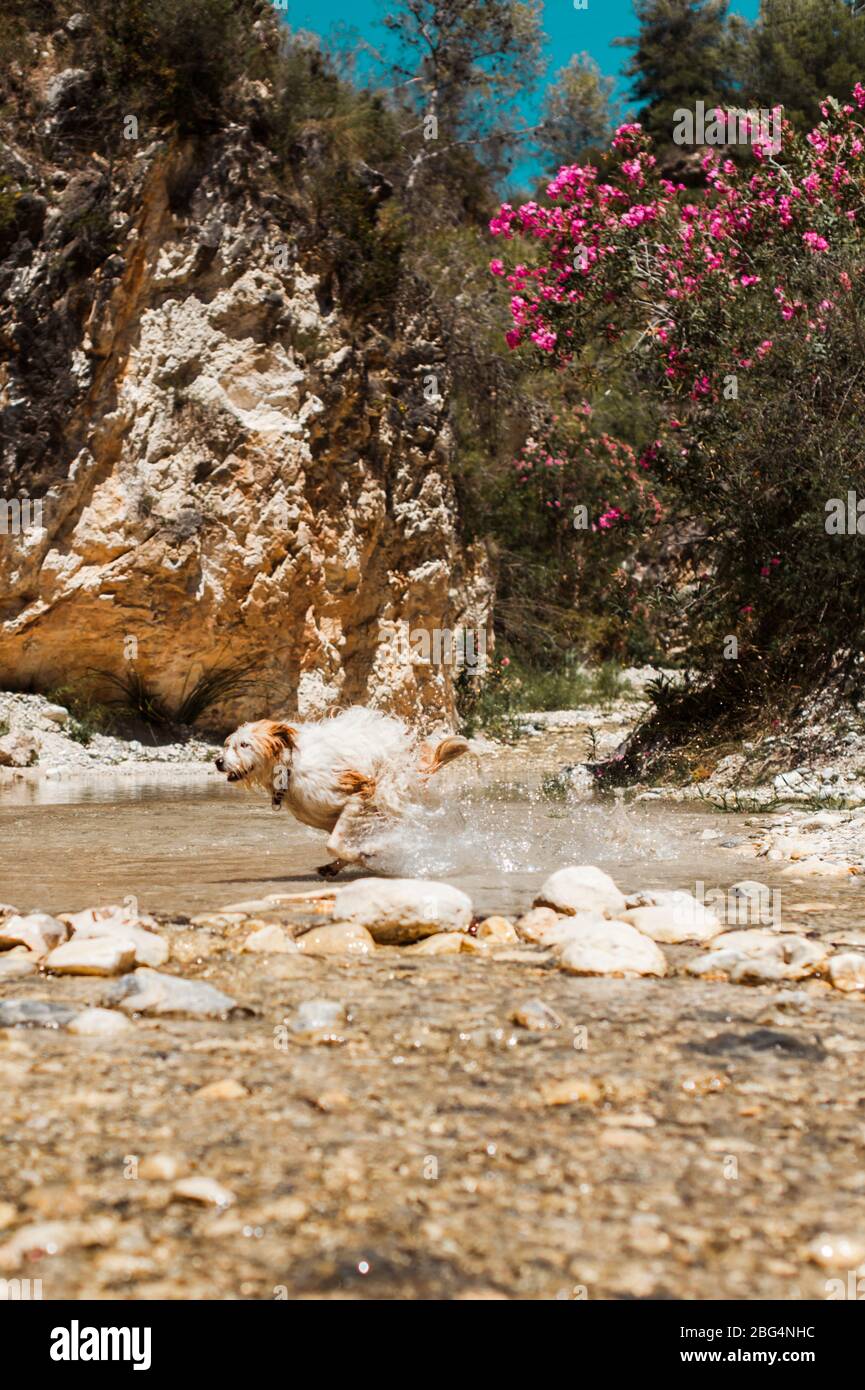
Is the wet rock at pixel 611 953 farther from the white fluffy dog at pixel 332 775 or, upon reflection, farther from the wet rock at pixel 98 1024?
the white fluffy dog at pixel 332 775

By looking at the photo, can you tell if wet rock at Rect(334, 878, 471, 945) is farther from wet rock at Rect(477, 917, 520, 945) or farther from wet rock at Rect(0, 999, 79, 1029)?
wet rock at Rect(0, 999, 79, 1029)

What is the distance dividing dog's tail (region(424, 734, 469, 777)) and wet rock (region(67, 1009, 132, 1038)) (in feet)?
10.1

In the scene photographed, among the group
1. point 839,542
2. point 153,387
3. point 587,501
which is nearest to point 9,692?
point 153,387

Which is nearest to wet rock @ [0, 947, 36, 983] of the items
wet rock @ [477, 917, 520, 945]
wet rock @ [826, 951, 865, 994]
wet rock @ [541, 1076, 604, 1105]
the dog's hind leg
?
wet rock @ [477, 917, 520, 945]

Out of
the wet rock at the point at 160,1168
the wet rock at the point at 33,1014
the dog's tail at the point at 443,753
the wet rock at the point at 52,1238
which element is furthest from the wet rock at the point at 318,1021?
the dog's tail at the point at 443,753

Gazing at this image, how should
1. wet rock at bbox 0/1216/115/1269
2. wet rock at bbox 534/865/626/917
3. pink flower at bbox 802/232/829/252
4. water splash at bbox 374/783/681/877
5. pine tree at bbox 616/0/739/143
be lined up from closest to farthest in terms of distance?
wet rock at bbox 0/1216/115/1269
wet rock at bbox 534/865/626/917
water splash at bbox 374/783/681/877
pink flower at bbox 802/232/829/252
pine tree at bbox 616/0/739/143

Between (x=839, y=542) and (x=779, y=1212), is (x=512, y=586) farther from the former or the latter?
(x=779, y=1212)

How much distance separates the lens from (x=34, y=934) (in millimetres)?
4121

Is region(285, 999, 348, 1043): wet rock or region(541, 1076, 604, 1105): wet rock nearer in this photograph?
region(541, 1076, 604, 1105): wet rock

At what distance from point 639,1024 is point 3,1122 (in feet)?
5.25

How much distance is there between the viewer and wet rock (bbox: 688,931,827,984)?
3.77m

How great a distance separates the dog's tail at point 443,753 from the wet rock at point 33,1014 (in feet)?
10.0

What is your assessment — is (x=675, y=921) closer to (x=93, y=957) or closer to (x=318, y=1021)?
(x=318, y=1021)

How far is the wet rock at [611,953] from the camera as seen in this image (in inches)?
152
